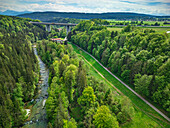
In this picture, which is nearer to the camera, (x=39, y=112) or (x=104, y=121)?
(x=104, y=121)

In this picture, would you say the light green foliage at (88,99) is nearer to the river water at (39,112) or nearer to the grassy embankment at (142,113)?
the grassy embankment at (142,113)

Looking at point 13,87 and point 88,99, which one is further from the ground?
point 88,99

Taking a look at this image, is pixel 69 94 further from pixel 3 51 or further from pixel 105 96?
pixel 3 51

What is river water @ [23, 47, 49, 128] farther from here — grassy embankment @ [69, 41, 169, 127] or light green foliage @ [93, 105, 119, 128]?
grassy embankment @ [69, 41, 169, 127]

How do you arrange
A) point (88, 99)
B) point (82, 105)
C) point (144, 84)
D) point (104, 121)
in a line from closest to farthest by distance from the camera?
point (104, 121) < point (88, 99) < point (82, 105) < point (144, 84)

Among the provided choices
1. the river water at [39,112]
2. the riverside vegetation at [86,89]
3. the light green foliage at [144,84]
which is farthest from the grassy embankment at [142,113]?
the river water at [39,112]

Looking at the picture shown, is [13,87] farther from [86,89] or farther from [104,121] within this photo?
[104,121]

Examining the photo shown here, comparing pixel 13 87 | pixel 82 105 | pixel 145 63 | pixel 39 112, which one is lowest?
pixel 39 112

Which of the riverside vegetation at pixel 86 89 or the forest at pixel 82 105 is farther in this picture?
the riverside vegetation at pixel 86 89

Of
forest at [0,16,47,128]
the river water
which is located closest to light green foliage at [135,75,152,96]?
the river water

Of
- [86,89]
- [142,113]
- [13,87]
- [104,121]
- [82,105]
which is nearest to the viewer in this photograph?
[104,121]

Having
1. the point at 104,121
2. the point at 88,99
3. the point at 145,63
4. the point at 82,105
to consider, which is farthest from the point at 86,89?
the point at 145,63
